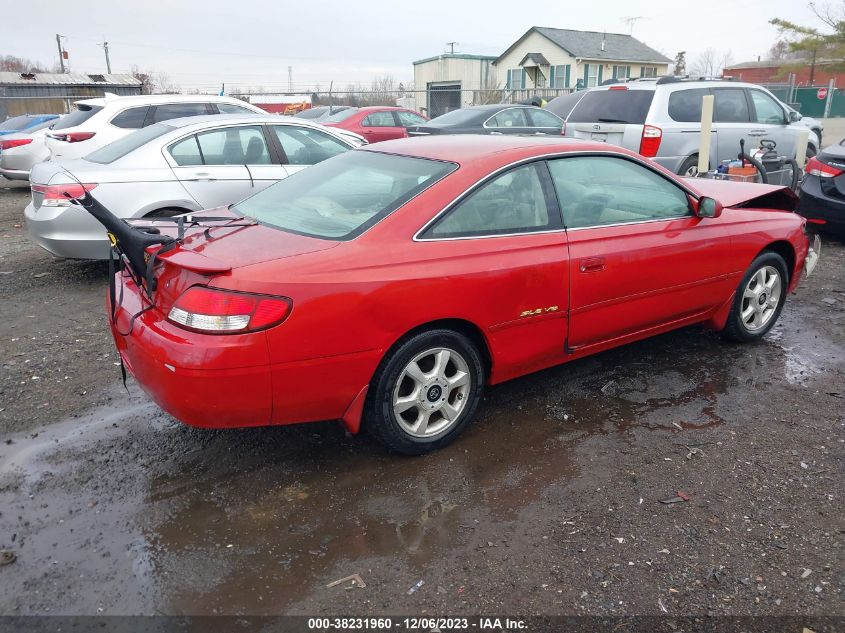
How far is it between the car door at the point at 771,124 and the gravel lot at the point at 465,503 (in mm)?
6625

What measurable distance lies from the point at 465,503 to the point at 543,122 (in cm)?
1101

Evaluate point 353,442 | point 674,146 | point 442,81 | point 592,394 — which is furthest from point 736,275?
point 442,81

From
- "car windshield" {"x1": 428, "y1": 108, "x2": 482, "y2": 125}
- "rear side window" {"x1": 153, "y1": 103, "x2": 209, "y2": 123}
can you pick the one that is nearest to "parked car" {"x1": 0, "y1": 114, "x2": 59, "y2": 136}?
"rear side window" {"x1": 153, "y1": 103, "x2": 209, "y2": 123}

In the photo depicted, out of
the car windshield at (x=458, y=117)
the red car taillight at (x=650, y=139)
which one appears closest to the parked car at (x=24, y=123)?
the car windshield at (x=458, y=117)

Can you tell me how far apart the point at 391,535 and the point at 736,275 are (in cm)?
315

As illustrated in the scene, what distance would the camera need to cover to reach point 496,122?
1244 cm

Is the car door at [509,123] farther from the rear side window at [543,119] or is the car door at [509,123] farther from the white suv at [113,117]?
the white suv at [113,117]

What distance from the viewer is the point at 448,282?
3.39 metres

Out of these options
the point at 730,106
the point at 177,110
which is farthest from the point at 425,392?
the point at 730,106

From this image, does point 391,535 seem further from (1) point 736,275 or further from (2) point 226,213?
(1) point 736,275

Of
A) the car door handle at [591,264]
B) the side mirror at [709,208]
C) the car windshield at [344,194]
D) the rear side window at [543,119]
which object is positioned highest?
the rear side window at [543,119]

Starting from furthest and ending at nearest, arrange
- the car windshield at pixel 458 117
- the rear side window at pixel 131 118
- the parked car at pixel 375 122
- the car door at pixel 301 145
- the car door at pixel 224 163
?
the parked car at pixel 375 122 → the car windshield at pixel 458 117 → the rear side window at pixel 131 118 → the car door at pixel 301 145 → the car door at pixel 224 163

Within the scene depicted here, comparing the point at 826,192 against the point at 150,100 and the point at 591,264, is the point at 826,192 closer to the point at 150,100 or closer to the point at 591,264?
the point at 591,264

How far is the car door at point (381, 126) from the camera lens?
15117 mm
